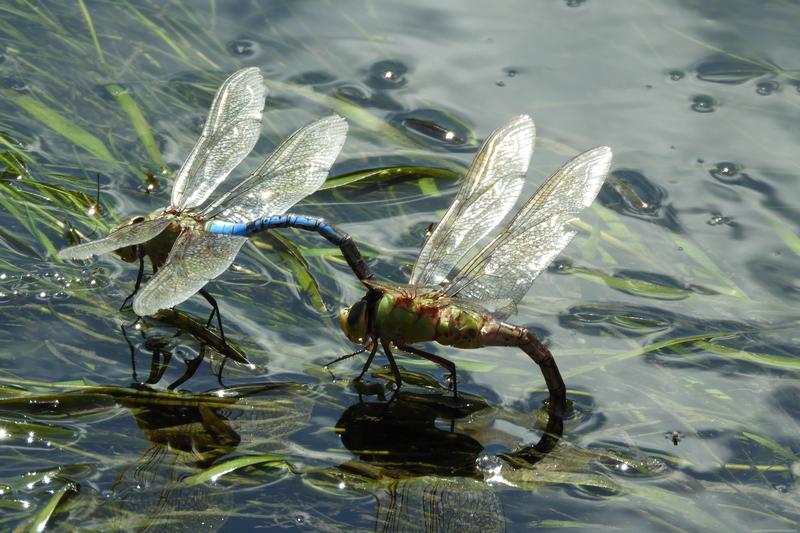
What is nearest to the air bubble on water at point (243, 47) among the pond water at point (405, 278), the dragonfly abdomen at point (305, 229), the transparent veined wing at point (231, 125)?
the pond water at point (405, 278)

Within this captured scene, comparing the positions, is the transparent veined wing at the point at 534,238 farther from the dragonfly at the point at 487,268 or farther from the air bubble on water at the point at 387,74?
the air bubble on water at the point at 387,74

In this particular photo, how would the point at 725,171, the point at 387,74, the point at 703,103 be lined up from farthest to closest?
the point at 387,74 < the point at 703,103 < the point at 725,171

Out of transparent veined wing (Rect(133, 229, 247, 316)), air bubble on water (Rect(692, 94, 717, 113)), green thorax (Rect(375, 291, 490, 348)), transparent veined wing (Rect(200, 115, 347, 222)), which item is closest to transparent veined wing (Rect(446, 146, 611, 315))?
green thorax (Rect(375, 291, 490, 348))

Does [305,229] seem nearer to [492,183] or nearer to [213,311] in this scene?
[213,311]

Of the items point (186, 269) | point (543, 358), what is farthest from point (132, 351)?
point (543, 358)

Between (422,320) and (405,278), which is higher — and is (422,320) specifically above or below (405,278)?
above

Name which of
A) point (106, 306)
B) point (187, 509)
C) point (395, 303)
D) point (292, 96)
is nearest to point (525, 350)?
point (395, 303)
